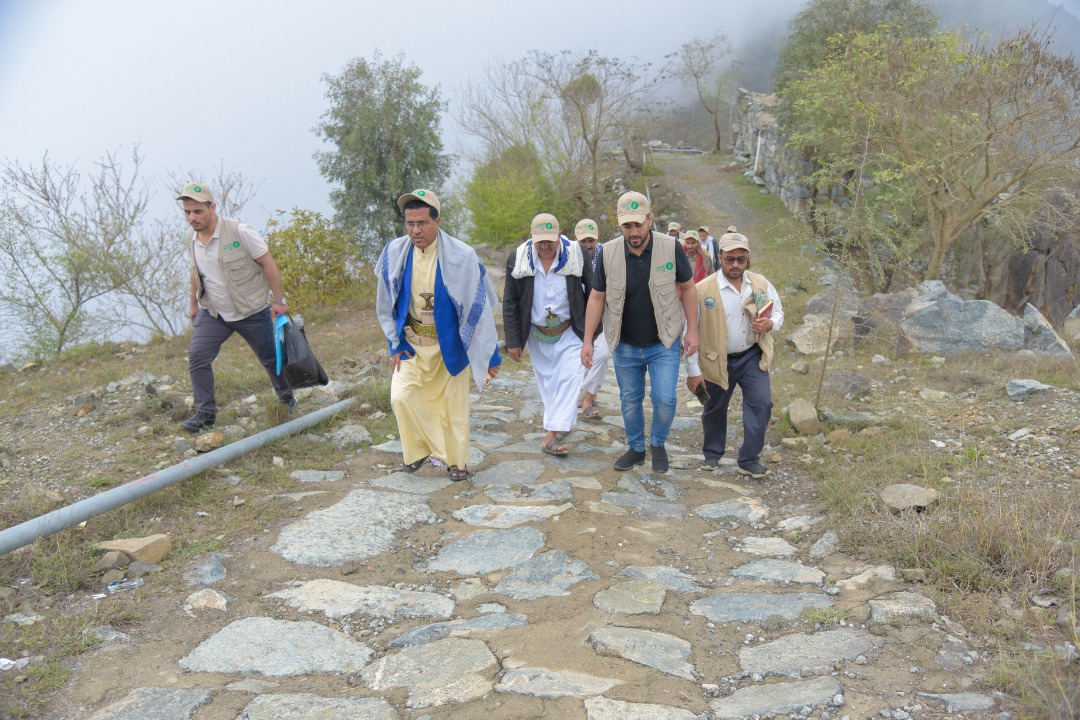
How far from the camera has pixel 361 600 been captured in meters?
3.77

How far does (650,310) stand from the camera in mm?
5484

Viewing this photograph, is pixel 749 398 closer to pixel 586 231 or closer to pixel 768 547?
pixel 768 547

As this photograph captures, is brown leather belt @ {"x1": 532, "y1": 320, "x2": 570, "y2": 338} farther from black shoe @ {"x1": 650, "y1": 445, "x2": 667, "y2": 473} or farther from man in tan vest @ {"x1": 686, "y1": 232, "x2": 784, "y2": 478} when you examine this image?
black shoe @ {"x1": 650, "y1": 445, "x2": 667, "y2": 473}

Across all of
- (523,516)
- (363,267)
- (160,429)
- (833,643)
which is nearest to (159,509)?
(160,429)

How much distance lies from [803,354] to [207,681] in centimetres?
945

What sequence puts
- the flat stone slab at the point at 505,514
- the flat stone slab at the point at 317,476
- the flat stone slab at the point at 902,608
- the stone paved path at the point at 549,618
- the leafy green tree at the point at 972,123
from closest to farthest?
the stone paved path at the point at 549,618 < the flat stone slab at the point at 902,608 < the flat stone slab at the point at 505,514 < the flat stone slab at the point at 317,476 < the leafy green tree at the point at 972,123

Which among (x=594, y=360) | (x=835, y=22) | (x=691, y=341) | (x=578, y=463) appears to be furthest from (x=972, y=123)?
(x=835, y=22)

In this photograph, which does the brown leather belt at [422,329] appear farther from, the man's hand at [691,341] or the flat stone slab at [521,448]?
the man's hand at [691,341]

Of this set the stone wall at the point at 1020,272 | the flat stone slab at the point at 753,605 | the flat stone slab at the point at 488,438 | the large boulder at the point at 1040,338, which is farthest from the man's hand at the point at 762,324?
the stone wall at the point at 1020,272

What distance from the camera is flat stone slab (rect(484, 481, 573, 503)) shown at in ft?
A: 17.2

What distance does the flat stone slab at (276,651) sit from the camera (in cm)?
311

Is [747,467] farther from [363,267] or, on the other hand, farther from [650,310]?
[363,267]

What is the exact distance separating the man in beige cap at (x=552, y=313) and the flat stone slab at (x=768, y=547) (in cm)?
184

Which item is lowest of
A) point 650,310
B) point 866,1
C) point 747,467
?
point 747,467
